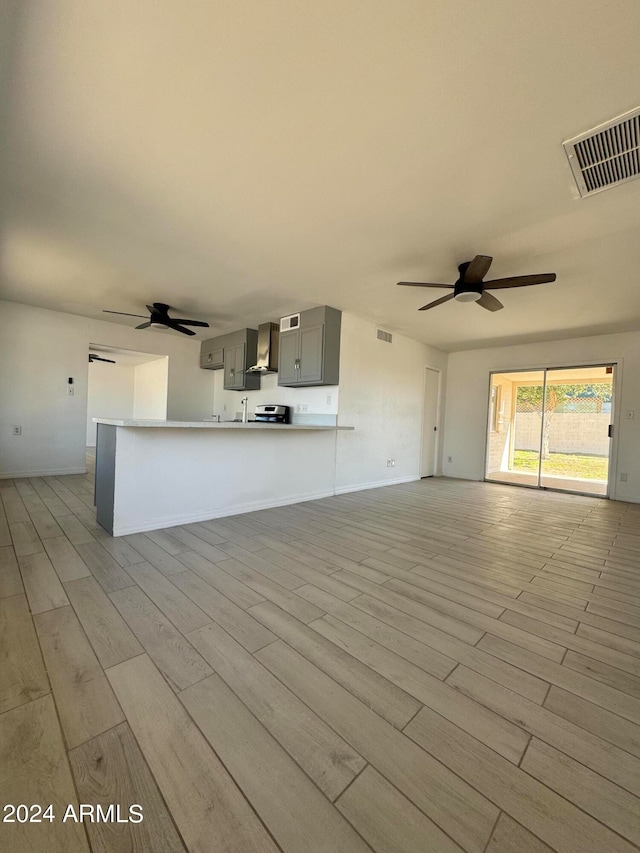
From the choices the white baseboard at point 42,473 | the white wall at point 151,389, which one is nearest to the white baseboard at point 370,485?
the white wall at point 151,389

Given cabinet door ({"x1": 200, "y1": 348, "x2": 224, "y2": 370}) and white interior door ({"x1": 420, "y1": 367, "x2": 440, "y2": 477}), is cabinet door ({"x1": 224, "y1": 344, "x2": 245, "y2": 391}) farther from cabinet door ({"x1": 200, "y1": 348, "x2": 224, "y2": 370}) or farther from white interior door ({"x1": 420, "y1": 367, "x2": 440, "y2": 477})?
white interior door ({"x1": 420, "y1": 367, "x2": 440, "y2": 477})

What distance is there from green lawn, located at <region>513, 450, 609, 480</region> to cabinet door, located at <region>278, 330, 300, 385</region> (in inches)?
188

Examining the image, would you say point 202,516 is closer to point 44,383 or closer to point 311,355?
point 311,355

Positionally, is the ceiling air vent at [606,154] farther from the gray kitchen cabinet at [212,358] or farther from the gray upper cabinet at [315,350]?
the gray kitchen cabinet at [212,358]

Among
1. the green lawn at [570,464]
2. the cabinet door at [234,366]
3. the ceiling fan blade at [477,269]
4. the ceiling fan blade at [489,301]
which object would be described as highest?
the ceiling fan blade at [477,269]

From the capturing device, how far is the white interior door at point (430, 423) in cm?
662

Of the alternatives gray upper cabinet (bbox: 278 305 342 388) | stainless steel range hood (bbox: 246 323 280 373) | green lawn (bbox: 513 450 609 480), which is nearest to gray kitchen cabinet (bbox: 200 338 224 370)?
stainless steel range hood (bbox: 246 323 280 373)

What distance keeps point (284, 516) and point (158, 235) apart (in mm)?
2977

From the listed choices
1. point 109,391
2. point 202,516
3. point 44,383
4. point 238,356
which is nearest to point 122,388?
→ point 109,391

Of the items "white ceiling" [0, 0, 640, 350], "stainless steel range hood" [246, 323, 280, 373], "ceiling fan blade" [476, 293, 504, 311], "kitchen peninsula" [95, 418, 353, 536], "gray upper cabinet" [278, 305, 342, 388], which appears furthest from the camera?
"stainless steel range hood" [246, 323, 280, 373]

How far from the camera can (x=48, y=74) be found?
159cm

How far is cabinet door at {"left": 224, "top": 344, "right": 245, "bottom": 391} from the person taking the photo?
6020 mm

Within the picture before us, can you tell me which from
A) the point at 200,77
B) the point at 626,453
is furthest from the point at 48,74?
the point at 626,453

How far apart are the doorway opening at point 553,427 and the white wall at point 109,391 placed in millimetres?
8697
